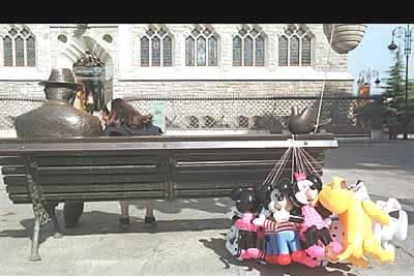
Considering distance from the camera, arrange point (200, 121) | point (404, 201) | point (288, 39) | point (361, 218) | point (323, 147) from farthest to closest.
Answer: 1. point (288, 39)
2. point (200, 121)
3. point (404, 201)
4. point (323, 147)
5. point (361, 218)

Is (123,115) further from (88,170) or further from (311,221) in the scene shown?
(311,221)

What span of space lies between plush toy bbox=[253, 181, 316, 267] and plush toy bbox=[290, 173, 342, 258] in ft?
0.20

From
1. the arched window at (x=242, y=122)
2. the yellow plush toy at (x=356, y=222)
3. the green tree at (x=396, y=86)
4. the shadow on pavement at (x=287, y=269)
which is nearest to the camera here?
the yellow plush toy at (x=356, y=222)

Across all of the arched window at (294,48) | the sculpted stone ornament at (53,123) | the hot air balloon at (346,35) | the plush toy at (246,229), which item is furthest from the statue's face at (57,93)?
the arched window at (294,48)

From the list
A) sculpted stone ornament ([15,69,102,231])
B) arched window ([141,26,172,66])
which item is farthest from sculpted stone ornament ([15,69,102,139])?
arched window ([141,26,172,66])

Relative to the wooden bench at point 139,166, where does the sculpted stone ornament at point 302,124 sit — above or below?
above

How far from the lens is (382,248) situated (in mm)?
3820

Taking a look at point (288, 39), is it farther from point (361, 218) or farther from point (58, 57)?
point (361, 218)

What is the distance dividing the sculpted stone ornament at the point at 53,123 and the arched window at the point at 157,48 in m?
22.6

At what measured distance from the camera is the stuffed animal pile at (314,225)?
12.4 ft

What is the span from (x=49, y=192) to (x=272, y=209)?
2.04m

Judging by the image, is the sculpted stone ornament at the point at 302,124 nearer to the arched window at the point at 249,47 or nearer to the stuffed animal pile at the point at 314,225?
the stuffed animal pile at the point at 314,225

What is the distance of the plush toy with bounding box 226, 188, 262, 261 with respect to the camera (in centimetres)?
407

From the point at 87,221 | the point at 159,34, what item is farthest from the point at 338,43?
the point at 159,34
